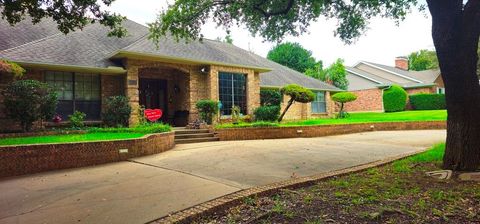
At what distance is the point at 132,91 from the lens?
1327 centimetres

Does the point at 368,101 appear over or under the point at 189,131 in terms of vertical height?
over

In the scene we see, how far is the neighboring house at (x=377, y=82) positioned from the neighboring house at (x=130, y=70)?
15.5 meters

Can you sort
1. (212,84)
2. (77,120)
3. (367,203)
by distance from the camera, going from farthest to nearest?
(212,84)
(77,120)
(367,203)

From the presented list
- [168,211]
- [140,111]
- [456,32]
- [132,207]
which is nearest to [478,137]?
[456,32]

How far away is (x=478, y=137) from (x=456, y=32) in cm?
193

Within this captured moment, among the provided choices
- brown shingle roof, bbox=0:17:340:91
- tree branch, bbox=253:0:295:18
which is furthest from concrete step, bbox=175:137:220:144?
tree branch, bbox=253:0:295:18

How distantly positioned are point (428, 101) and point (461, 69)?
25504 millimetres

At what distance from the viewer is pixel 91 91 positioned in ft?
44.2

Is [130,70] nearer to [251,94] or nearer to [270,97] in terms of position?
[251,94]

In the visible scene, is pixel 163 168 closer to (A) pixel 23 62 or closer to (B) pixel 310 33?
(B) pixel 310 33

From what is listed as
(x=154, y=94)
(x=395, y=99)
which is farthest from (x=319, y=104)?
(x=154, y=94)

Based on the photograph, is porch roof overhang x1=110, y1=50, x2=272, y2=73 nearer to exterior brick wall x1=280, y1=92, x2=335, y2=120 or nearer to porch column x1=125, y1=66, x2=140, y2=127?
porch column x1=125, y1=66, x2=140, y2=127

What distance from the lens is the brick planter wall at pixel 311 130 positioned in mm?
12799

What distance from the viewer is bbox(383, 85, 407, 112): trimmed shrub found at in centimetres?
2748
